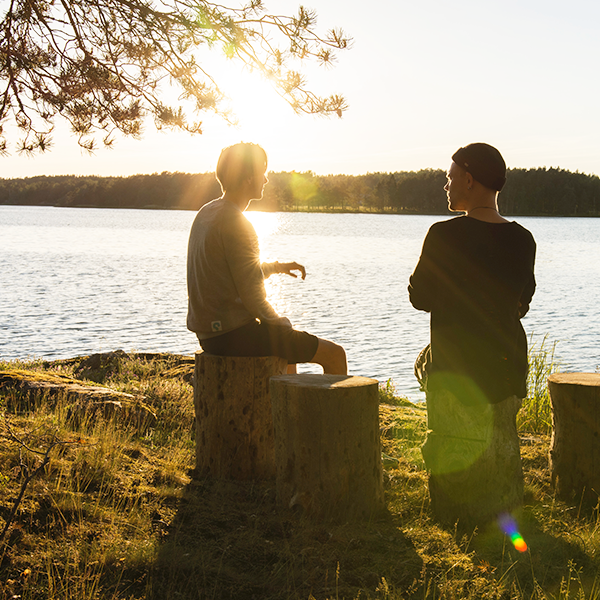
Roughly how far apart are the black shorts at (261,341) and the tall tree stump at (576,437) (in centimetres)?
159

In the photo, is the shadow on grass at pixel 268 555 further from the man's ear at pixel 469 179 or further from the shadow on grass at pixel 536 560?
the man's ear at pixel 469 179

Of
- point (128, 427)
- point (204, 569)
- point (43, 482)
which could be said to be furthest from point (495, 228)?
point (128, 427)

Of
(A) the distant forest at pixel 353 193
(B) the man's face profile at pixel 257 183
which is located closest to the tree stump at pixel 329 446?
(B) the man's face profile at pixel 257 183

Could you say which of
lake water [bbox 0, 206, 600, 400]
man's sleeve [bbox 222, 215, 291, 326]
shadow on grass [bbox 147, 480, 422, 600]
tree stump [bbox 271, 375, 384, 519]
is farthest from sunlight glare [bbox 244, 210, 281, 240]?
shadow on grass [bbox 147, 480, 422, 600]

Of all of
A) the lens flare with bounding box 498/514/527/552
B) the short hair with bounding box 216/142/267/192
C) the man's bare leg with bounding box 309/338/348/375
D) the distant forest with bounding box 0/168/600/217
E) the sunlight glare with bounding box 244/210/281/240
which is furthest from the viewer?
the distant forest with bounding box 0/168/600/217

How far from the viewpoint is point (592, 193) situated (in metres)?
104

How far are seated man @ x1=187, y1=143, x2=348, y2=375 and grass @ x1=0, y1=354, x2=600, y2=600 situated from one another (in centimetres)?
88

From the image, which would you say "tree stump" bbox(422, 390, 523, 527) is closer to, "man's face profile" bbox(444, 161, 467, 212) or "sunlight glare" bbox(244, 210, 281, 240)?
"man's face profile" bbox(444, 161, 467, 212)

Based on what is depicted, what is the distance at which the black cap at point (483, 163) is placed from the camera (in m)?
3.17

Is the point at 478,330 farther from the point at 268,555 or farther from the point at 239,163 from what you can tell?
the point at 239,163

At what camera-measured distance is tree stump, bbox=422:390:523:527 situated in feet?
10.7

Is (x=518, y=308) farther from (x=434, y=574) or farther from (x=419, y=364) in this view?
(x=434, y=574)

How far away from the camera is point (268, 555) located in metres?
2.79

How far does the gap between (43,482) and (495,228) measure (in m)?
2.68
